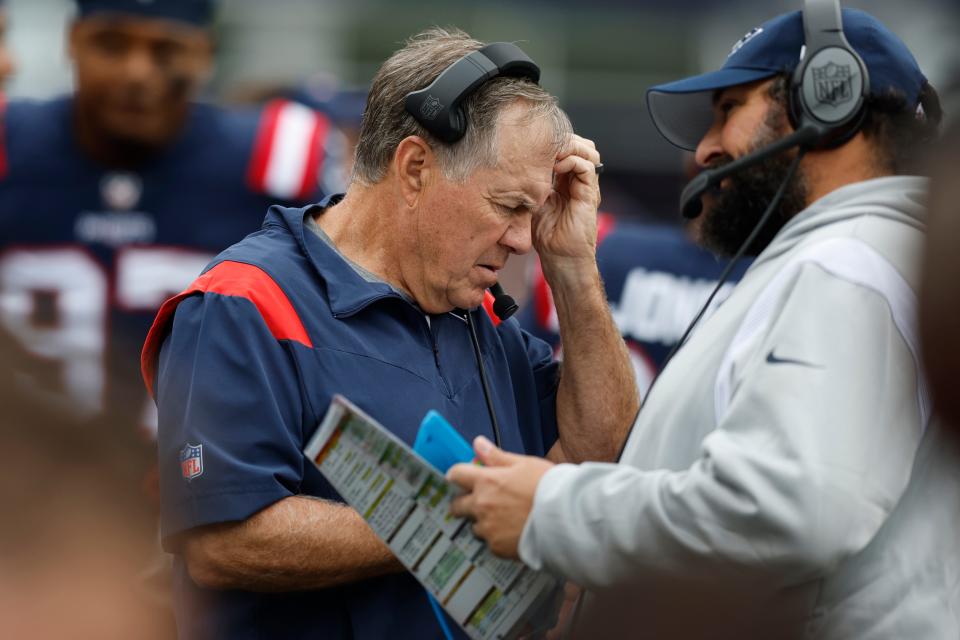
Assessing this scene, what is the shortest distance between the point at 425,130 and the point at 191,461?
0.74 m

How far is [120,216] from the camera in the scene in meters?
4.23

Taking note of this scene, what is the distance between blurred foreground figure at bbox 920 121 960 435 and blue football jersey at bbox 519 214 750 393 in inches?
121

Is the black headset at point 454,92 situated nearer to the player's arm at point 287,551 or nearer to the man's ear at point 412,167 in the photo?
the man's ear at point 412,167

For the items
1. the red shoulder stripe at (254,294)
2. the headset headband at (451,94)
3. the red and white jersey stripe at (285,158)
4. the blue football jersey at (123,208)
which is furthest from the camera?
the red and white jersey stripe at (285,158)

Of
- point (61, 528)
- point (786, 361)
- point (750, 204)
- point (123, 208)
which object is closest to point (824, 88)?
point (750, 204)

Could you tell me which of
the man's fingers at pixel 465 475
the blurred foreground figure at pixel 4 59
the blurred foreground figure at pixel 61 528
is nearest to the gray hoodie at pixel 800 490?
the man's fingers at pixel 465 475

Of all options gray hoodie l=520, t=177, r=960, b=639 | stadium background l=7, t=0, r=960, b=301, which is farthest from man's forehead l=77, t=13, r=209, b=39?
stadium background l=7, t=0, r=960, b=301

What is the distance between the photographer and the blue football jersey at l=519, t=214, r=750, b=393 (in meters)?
4.67

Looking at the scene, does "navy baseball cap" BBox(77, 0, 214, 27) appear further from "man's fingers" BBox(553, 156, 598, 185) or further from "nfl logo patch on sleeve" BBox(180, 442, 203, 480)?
"nfl logo patch on sleeve" BBox(180, 442, 203, 480)

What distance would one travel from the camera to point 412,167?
8.29ft

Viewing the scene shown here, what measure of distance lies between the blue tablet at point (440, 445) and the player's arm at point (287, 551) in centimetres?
26

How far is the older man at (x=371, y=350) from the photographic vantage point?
2215mm

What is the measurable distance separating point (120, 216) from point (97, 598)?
10.7 ft

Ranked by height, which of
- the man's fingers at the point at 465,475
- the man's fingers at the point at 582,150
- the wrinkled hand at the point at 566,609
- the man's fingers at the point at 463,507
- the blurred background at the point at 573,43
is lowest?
the blurred background at the point at 573,43
